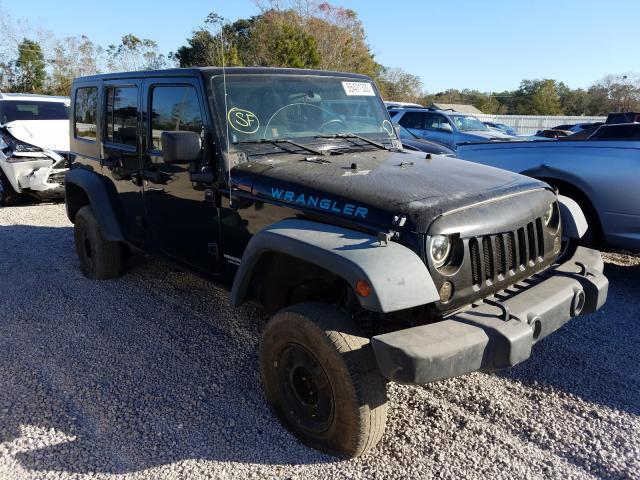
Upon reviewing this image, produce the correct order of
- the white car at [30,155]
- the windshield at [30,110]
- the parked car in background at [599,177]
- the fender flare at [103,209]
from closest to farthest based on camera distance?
the fender flare at [103,209], the parked car in background at [599,177], the white car at [30,155], the windshield at [30,110]

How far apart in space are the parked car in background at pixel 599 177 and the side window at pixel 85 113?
13.7 ft

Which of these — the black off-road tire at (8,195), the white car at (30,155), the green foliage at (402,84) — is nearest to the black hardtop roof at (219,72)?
the white car at (30,155)

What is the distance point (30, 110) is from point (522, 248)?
33.1ft

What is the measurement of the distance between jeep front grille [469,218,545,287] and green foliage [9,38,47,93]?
30.9m

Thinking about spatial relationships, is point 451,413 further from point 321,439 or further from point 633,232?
point 633,232

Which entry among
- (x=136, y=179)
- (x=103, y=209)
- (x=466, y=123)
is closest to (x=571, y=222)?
(x=136, y=179)

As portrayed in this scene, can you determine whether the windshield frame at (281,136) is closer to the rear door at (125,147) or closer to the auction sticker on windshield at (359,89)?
the auction sticker on windshield at (359,89)

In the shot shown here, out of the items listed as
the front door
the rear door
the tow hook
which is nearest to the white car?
the rear door

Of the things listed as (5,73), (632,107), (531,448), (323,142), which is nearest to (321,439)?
(531,448)

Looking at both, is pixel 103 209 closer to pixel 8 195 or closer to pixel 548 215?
pixel 548 215

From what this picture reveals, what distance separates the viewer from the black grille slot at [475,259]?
2.47m

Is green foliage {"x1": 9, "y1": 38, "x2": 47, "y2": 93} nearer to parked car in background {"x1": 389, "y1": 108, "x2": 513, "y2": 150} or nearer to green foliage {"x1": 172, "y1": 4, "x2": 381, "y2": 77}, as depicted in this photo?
green foliage {"x1": 172, "y1": 4, "x2": 381, "y2": 77}

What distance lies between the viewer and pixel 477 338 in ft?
7.20

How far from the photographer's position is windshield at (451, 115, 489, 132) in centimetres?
1340
